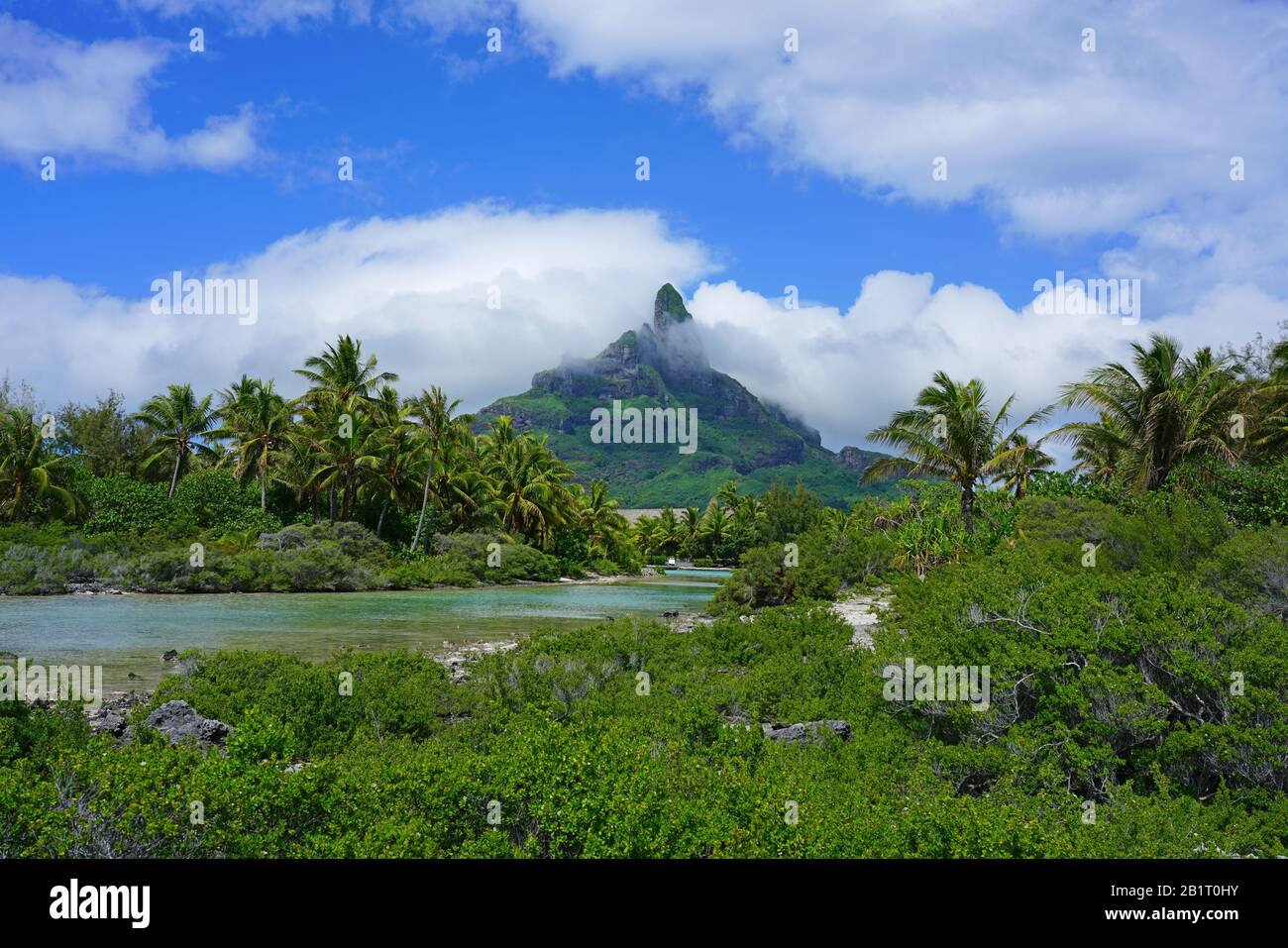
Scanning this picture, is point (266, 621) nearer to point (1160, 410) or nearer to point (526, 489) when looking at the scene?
point (1160, 410)

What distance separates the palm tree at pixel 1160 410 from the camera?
21703 millimetres

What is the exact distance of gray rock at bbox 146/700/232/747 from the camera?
29.5ft

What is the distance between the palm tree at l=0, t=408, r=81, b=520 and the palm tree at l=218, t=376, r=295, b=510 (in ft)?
30.8

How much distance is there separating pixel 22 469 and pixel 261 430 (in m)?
12.2

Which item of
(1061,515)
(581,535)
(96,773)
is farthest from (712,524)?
(96,773)

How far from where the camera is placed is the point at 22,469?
147ft

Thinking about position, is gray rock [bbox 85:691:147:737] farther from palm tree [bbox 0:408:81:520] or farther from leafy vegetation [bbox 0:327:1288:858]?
palm tree [bbox 0:408:81:520]

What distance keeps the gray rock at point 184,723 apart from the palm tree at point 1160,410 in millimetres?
22688

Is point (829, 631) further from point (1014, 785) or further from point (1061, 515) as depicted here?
point (1061, 515)

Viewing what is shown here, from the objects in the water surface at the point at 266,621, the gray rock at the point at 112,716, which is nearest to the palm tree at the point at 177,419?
the water surface at the point at 266,621

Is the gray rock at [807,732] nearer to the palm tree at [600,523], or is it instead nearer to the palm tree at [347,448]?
the palm tree at [347,448]
